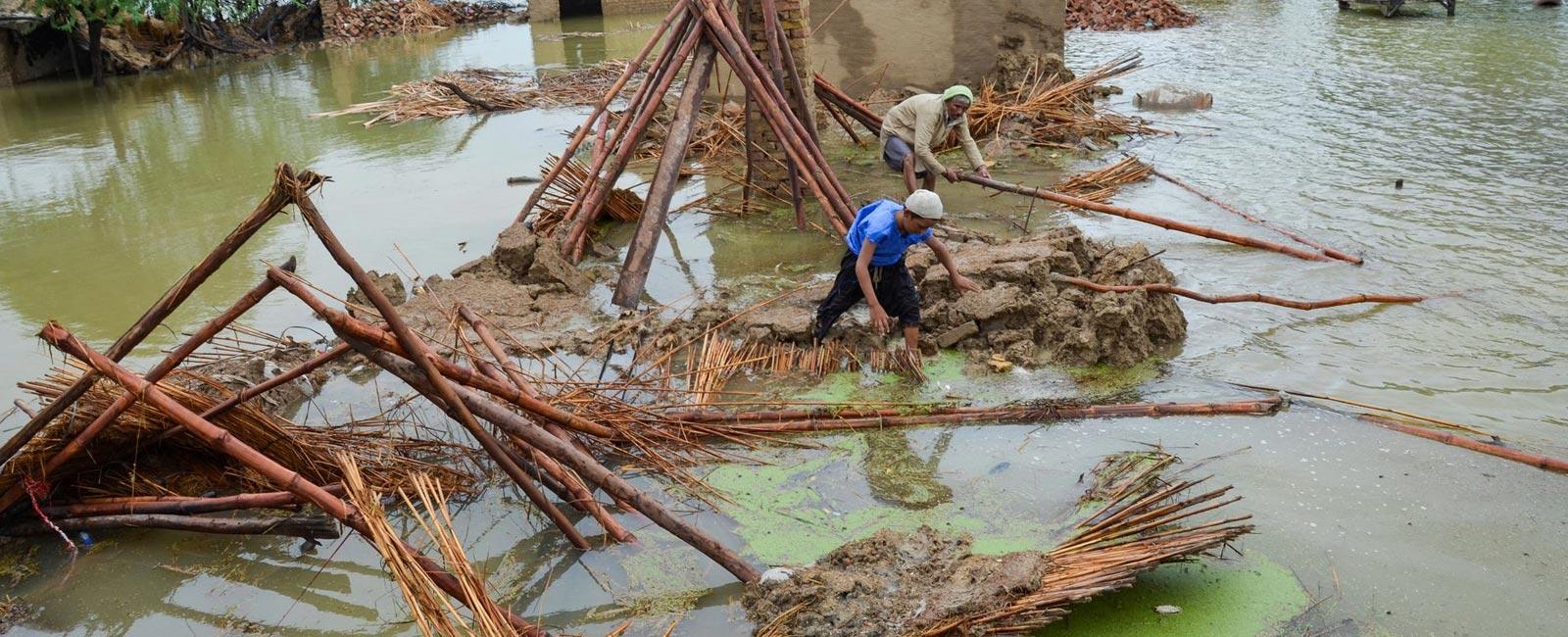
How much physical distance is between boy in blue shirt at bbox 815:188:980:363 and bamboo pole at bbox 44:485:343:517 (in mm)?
2823

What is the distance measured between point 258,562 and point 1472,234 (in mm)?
8161

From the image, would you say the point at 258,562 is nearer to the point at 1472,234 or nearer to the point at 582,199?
the point at 582,199

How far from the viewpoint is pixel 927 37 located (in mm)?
11758

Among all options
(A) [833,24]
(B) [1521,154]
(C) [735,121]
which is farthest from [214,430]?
(B) [1521,154]

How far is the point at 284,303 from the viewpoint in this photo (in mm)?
7215

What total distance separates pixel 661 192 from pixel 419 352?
3.54 m

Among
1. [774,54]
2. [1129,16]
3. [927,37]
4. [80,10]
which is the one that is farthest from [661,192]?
[1129,16]

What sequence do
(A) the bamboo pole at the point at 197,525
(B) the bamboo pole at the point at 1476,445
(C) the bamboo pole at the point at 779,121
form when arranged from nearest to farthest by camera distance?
(A) the bamboo pole at the point at 197,525, (B) the bamboo pole at the point at 1476,445, (C) the bamboo pole at the point at 779,121

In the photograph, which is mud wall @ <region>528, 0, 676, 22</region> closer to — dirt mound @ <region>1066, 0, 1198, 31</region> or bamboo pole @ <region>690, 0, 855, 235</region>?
A: dirt mound @ <region>1066, 0, 1198, 31</region>

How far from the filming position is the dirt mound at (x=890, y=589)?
3518mm

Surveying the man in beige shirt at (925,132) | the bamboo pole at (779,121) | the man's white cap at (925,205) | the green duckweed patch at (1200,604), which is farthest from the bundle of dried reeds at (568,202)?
the green duckweed patch at (1200,604)

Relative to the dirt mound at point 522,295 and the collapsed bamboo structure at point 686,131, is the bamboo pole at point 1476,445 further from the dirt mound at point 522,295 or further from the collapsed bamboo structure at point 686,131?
the dirt mound at point 522,295

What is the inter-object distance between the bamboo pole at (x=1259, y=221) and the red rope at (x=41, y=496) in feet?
24.8

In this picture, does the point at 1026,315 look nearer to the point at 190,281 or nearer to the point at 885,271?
the point at 885,271
